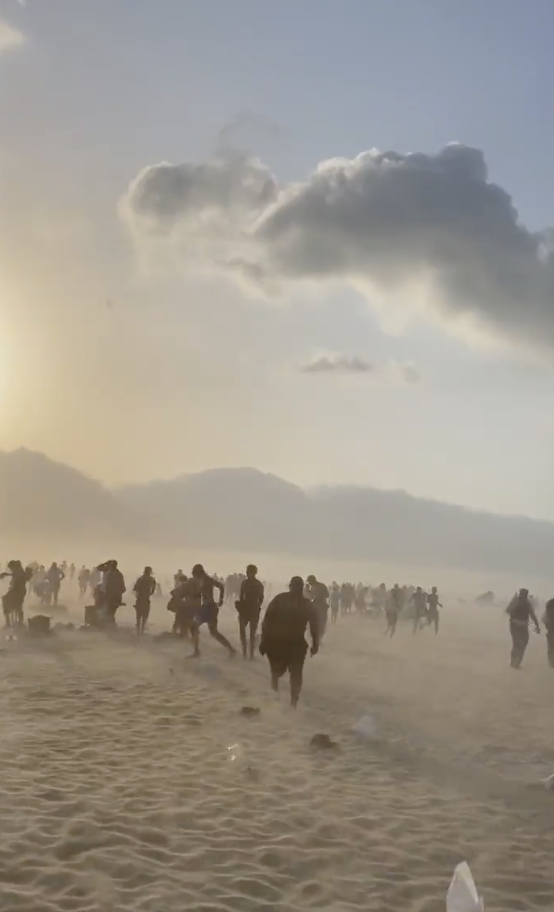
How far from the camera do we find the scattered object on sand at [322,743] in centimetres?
958

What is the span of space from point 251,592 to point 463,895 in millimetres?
10723

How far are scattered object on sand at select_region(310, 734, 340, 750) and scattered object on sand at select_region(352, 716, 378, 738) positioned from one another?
3.21 feet

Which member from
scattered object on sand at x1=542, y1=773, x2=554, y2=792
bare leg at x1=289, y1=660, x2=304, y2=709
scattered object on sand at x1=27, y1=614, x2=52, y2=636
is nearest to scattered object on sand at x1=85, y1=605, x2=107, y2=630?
scattered object on sand at x1=27, y1=614, x2=52, y2=636

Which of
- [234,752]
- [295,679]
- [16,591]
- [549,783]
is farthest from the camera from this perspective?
[16,591]

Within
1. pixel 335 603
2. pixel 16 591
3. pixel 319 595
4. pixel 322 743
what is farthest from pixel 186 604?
pixel 335 603

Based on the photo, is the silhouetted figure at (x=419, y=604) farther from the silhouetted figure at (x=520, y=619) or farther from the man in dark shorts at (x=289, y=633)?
the man in dark shorts at (x=289, y=633)

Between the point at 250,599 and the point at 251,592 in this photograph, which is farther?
the point at 250,599

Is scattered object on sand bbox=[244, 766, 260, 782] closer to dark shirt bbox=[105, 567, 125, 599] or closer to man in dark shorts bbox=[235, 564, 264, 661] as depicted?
man in dark shorts bbox=[235, 564, 264, 661]

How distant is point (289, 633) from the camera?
11719 millimetres

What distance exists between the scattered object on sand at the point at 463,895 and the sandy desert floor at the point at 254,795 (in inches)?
21.7

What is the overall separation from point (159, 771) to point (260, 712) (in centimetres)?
337

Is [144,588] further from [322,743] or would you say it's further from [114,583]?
[322,743]

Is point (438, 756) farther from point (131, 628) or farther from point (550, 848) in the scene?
point (131, 628)

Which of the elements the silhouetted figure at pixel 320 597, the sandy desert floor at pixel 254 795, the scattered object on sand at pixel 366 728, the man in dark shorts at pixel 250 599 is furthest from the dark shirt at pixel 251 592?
the scattered object on sand at pixel 366 728
